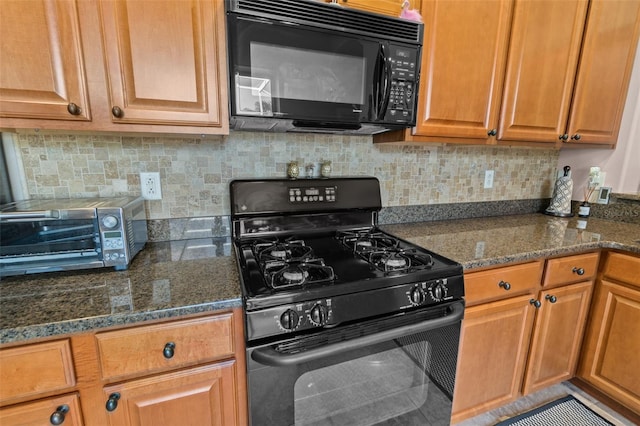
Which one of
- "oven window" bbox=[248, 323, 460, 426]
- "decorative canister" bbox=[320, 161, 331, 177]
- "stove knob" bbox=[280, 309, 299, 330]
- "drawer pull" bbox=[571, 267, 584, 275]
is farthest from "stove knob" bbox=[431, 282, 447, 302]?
"drawer pull" bbox=[571, 267, 584, 275]

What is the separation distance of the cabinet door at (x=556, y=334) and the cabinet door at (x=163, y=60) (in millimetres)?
1698

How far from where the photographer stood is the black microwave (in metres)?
0.98

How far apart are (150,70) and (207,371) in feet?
3.12

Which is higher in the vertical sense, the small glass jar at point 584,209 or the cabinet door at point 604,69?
the cabinet door at point 604,69

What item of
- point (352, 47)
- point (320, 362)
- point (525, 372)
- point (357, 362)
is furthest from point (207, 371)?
point (525, 372)

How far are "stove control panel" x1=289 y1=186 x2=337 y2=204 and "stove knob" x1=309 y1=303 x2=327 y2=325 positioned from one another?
627 millimetres

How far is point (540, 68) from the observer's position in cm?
152

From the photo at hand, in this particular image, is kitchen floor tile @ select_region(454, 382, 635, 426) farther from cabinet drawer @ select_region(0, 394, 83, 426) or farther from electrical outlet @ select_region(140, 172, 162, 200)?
electrical outlet @ select_region(140, 172, 162, 200)

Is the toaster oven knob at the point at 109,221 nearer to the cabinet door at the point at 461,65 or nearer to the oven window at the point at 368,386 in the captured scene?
the oven window at the point at 368,386

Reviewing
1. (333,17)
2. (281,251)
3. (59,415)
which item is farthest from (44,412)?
(333,17)

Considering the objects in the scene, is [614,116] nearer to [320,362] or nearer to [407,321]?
[407,321]

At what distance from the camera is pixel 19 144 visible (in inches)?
43.6

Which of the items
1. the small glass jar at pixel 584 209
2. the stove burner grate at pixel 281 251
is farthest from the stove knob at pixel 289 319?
the small glass jar at pixel 584 209

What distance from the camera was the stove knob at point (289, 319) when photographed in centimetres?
85
